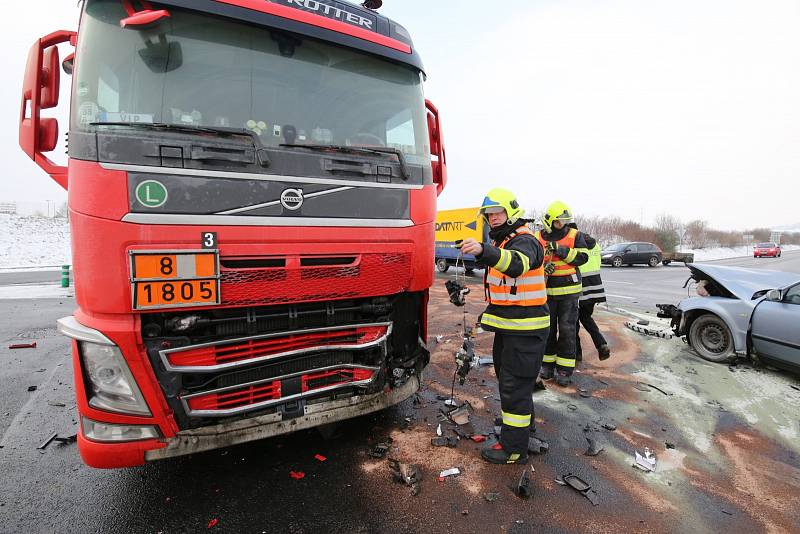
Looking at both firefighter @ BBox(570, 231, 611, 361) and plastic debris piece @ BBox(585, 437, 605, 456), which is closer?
plastic debris piece @ BBox(585, 437, 605, 456)

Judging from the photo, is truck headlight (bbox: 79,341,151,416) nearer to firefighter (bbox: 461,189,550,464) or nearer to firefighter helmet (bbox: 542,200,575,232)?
firefighter (bbox: 461,189,550,464)

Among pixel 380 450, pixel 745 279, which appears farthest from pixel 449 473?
pixel 745 279

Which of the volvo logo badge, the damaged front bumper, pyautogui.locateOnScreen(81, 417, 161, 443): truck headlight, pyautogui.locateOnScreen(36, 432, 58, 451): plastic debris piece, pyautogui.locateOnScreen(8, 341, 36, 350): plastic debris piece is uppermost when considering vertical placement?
the volvo logo badge

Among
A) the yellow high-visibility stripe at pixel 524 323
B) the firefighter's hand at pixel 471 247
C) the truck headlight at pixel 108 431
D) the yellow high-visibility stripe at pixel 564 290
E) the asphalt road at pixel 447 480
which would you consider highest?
the firefighter's hand at pixel 471 247

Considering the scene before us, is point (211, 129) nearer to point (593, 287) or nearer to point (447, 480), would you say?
point (447, 480)

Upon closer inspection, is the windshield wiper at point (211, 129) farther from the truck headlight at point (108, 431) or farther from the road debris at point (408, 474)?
the road debris at point (408, 474)

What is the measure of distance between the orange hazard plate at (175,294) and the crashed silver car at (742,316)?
5784 mm

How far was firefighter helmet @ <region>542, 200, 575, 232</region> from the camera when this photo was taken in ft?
14.6

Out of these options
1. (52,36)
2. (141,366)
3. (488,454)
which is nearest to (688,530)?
(488,454)

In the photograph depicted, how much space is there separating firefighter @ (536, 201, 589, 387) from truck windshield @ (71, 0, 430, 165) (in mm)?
2191

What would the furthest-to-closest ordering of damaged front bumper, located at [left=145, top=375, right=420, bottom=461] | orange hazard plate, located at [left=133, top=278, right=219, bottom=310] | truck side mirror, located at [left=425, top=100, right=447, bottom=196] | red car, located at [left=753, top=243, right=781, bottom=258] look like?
red car, located at [left=753, top=243, right=781, bottom=258] → truck side mirror, located at [left=425, top=100, right=447, bottom=196] → damaged front bumper, located at [left=145, top=375, right=420, bottom=461] → orange hazard plate, located at [left=133, top=278, right=219, bottom=310]

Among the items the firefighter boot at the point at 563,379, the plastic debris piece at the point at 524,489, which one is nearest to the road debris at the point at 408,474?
the plastic debris piece at the point at 524,489

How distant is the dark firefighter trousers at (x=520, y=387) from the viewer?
2.89m

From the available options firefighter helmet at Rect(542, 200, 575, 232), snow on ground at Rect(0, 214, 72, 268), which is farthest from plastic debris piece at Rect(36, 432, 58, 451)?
snow on ground at Rect(0, 214, 72, 268)
